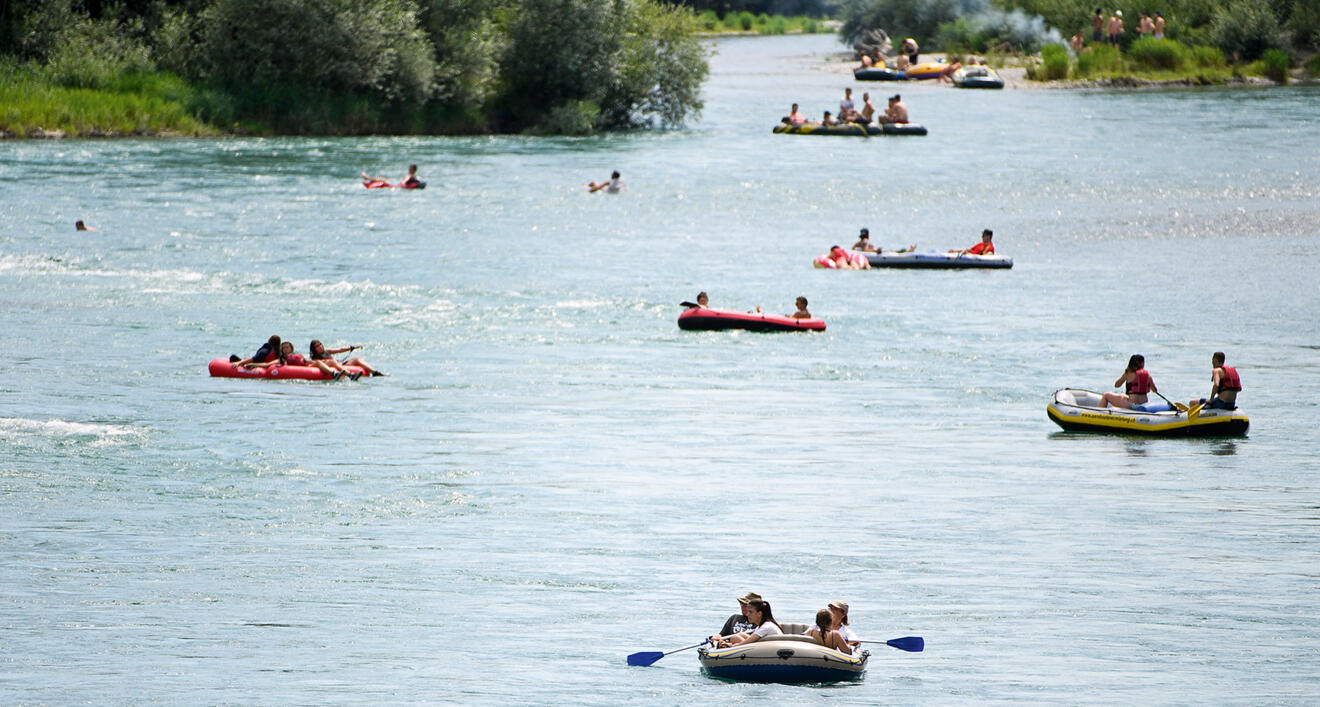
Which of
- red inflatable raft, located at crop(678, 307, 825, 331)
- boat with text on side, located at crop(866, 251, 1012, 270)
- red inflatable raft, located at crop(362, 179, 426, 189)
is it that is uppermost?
red inflatable raft, located at crop(362, 179, 426, 189)

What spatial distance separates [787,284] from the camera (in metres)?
44.9

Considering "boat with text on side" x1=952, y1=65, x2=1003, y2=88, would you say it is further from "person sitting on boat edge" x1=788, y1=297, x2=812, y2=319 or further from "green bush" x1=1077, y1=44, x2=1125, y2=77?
"person sitting on boat edge" x1=788, y1=297, x2=812, y2=319

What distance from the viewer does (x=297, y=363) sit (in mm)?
34375

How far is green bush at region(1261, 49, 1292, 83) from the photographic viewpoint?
92.8 meters


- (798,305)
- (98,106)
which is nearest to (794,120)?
(98,106)

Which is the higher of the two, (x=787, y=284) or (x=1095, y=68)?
(x=1095, y=68)

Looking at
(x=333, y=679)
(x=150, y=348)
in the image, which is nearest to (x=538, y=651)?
(x=333, y=679)

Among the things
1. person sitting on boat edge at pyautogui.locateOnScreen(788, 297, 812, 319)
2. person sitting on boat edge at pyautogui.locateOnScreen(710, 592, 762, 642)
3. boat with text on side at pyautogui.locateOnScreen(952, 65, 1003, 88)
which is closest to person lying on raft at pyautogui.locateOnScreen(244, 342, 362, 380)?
person sitting on boat edge at pyautogui.locateOnScreen(788, 297, 812, 319)

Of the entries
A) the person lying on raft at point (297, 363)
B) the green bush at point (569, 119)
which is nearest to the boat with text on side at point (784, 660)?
the person lying on raft at point (297, 363)

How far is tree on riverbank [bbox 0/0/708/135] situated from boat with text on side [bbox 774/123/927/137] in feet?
17.8

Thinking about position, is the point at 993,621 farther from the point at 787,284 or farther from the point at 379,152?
the point at 379,152

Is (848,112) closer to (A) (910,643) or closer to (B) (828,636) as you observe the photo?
(A) (910,643)

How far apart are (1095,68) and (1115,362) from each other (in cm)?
6254

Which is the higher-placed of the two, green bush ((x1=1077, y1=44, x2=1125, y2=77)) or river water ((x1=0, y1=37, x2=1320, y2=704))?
green bush ((x1=1077, y1=44, x2=1125, y2=77))
